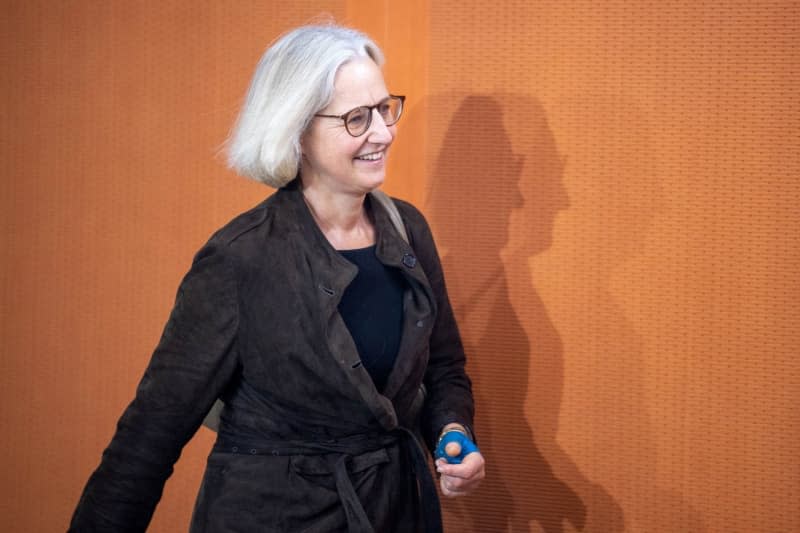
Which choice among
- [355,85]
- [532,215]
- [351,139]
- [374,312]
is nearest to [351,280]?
[374,312]

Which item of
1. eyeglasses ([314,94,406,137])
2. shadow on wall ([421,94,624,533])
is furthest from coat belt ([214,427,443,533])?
shadow on wall ([421,94,624,533])

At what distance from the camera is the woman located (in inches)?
64.0

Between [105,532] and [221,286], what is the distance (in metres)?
0.49

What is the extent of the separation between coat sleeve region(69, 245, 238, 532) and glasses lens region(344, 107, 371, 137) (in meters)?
0.35

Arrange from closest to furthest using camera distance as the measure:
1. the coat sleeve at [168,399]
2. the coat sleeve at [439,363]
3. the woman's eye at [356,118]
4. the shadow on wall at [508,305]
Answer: the coat sleeve at [168,399]
the woman's eye at [356,118]
the coat sleeve at [439,363]
the shadow on wall at [508,305]

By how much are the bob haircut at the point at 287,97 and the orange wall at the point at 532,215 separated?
888 millimetres

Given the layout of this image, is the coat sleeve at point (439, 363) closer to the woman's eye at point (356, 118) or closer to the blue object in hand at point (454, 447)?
the blue object in hand at point (454, 447)

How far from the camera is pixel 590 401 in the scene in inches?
99.7

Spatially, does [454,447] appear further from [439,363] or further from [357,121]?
[357,121]

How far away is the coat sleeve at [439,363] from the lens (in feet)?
6.27

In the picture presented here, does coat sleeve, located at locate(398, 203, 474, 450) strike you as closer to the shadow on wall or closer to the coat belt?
the coat belt

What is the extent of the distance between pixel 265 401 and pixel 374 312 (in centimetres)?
27

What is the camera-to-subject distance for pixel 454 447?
1.71 m

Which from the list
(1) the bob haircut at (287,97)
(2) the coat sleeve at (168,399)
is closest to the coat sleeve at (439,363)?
(1) the bob haircut at (287,97)
